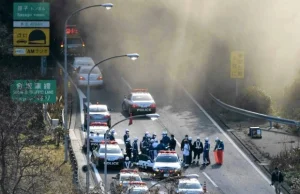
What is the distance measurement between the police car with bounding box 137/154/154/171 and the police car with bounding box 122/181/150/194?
190 inches

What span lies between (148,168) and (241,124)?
1030cm

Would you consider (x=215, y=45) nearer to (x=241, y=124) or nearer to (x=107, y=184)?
(x=241, y=124)

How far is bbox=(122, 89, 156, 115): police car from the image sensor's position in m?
61.0

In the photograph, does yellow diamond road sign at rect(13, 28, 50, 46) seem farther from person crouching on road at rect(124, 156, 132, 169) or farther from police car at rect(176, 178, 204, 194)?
police car at rect(176, 178, 204, 194)

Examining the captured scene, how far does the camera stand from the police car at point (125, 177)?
4626 centimetres

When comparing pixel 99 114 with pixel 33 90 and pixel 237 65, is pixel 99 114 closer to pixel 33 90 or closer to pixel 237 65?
pixel 33 90

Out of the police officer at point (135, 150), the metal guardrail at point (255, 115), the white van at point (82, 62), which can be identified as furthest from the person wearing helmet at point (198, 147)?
the white van at point (82, 62)

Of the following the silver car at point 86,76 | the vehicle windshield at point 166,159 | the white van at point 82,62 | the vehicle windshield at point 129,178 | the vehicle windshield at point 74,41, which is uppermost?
the vehicle windshield at point 74,41

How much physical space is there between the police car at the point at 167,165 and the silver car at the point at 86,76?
17469 millimetres

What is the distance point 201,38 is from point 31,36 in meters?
25.1

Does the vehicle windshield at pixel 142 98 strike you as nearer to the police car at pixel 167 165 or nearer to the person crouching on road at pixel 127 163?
the person crouching on road at pixel 127 163

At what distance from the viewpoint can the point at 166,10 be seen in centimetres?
8000

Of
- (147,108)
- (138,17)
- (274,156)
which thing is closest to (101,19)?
(138,17)

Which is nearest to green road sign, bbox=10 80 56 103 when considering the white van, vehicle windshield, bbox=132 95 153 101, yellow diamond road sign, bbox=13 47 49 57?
yellow diamond road sign, bbox=13 47 49 57
